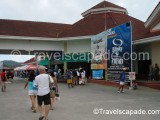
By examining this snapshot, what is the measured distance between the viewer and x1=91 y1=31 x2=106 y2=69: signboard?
25750 mm

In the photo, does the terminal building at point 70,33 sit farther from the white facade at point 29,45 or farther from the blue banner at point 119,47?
the blue banner at point 119,47

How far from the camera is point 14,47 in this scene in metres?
33.7

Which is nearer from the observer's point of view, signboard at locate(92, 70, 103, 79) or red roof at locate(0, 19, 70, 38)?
signboard at locate(92, 70, 103, 79)

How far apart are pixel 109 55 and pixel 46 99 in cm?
1568

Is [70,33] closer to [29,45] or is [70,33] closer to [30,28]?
[29,45]

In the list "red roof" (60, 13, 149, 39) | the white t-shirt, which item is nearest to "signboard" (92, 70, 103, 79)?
"red roof" (60, 13, 149, 39)

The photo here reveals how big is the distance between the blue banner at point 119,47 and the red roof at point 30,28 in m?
12.2

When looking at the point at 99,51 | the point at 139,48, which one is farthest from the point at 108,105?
the point at 139,48

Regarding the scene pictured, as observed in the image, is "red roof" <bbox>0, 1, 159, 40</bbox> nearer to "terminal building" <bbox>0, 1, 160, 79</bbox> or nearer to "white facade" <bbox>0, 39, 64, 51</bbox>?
"terminal building" <bbox>0, 1, 160, 79</bbox>

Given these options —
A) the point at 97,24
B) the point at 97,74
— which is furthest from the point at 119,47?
the point at 97,24

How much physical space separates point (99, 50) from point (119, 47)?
4.79 m

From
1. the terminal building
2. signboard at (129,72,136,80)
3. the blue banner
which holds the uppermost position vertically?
the terminal building

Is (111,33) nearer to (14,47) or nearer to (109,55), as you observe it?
(109,55)

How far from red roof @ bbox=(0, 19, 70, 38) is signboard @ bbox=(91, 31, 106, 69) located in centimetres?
801
